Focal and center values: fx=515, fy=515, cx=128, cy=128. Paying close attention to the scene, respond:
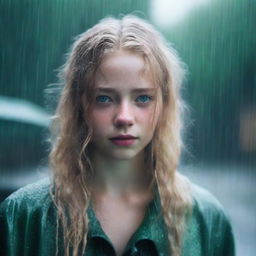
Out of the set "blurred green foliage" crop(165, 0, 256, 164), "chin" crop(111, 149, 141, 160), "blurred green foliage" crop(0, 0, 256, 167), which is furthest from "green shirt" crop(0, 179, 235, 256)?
"blurred green foliage" crop(165, 0, 256, 164)

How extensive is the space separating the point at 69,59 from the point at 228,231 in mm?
595

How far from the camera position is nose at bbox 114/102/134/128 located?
113 cm

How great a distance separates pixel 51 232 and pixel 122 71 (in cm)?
41

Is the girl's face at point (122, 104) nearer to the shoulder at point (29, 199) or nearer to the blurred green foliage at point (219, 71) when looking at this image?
the shoulder at point (29, 199)

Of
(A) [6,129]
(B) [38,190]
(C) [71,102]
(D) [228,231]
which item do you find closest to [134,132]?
(C) [71,102]

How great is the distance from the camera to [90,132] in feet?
3.88

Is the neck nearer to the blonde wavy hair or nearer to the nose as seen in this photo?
the blonde wavy hair

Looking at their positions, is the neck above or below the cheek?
below

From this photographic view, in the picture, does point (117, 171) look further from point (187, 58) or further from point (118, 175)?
point (187, 58)

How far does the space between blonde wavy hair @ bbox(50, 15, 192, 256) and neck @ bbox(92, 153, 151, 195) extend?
24 mm

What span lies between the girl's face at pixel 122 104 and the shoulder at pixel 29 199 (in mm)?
196

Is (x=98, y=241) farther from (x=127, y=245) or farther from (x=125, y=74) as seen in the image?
(x=125, y=74)

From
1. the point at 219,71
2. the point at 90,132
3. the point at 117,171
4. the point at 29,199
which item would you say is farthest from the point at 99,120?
the point at 219,71

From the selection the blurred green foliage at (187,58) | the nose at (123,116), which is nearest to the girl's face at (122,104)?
the nose at (123,116)
